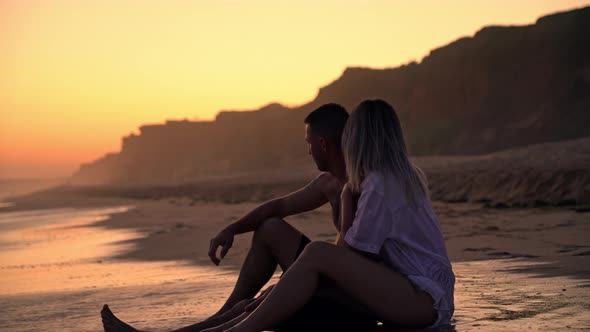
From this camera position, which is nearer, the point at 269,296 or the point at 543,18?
the point at 269,296

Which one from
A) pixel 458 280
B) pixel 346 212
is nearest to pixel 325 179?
pixel 346 212

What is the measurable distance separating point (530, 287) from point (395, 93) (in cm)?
6333

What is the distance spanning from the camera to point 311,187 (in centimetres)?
408

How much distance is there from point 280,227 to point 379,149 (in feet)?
3.34

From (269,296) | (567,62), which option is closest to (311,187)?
(269,296)

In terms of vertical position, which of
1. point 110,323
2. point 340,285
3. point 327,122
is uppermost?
A: point 327,122

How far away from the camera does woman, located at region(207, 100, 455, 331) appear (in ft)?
9.79

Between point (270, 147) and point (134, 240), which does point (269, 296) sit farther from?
point (270, 147)

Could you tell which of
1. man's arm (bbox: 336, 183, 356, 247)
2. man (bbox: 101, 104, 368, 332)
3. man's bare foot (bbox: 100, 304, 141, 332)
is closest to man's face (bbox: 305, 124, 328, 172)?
man (bbox: 101, 104, 368, 332)

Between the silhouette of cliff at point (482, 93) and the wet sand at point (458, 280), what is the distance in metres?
39.6

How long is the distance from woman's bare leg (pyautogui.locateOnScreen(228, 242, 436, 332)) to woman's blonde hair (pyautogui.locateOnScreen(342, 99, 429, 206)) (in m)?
0.31

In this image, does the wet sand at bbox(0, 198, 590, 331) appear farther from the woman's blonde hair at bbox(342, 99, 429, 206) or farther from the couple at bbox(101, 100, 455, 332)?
the woman's blonde hair at bbox(342, 99, 429, 206)

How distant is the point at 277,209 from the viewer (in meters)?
4.12

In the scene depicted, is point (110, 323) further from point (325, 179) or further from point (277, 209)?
point (325, 179)
